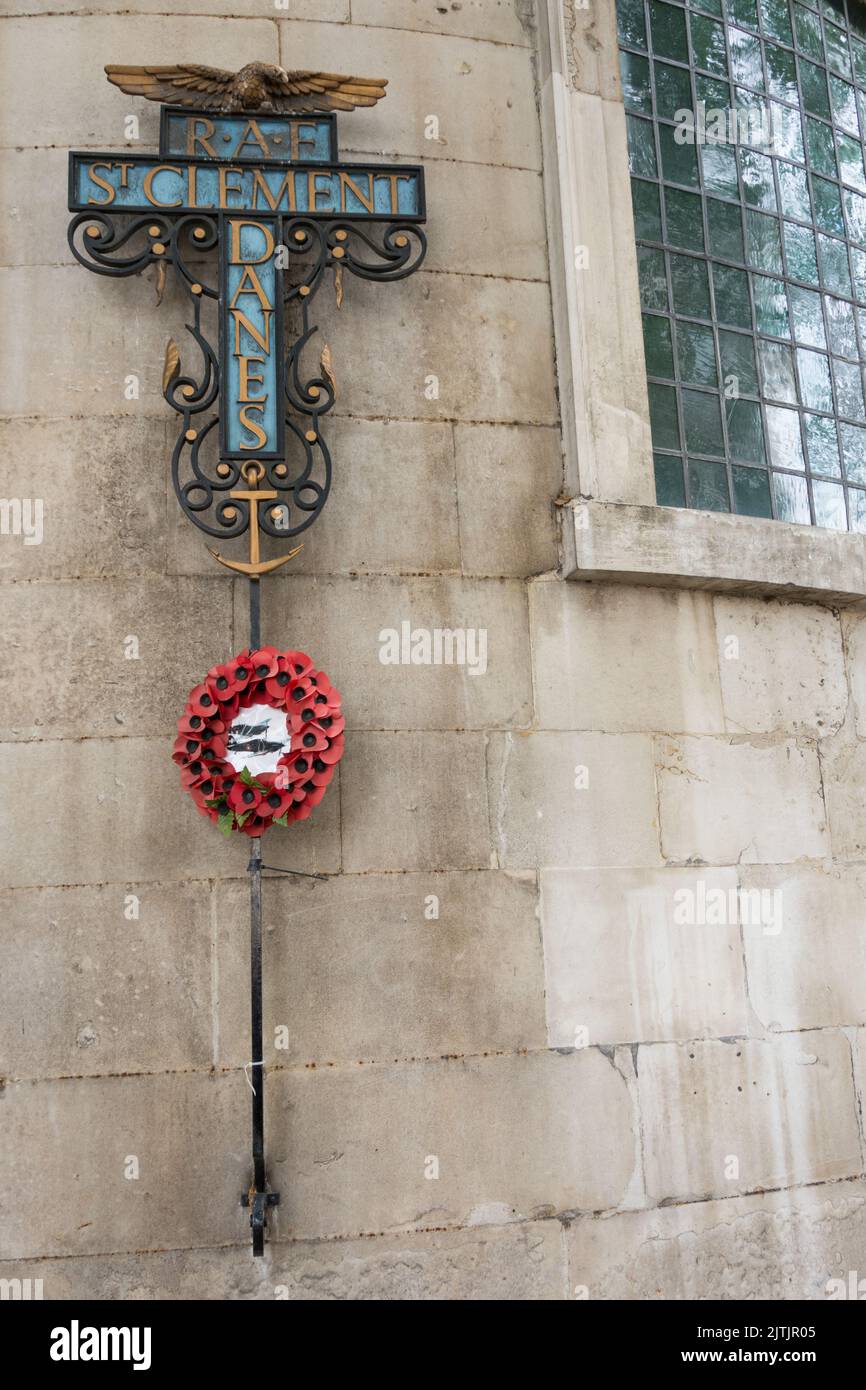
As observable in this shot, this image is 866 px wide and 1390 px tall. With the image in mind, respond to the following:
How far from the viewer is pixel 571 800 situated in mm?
6281

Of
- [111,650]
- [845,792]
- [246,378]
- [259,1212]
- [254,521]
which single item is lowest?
[259,1212]

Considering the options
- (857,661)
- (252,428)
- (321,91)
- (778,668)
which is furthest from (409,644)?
(321,91)

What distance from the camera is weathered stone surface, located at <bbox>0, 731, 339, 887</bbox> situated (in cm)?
588

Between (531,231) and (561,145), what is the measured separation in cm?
51

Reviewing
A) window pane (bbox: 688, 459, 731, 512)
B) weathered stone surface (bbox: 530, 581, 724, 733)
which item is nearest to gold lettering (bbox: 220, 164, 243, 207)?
weathered stone surface (bbox: 530, 581, 724, 733)

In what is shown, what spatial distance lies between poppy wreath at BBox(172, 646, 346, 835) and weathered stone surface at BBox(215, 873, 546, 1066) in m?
0.48

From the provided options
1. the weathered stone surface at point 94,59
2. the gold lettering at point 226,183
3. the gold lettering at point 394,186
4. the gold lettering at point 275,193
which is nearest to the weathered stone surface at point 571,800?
the gold lettering at point 394,186

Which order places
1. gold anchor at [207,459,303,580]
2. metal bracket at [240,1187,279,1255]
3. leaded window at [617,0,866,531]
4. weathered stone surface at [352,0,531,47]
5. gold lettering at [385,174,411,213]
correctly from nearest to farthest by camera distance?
metal bracket at [240,1187,279,1255], gold anchor at [207,459,303,580], gold lettering at [385,174,411,213], weathered stone surface at [352,0,531,47], leaded window at [617,0,866,531]

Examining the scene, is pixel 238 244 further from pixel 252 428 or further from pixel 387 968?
pixel 387 968

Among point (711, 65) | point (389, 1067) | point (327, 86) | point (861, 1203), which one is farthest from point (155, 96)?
point (861, 1203)

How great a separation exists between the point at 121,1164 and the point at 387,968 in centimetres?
158

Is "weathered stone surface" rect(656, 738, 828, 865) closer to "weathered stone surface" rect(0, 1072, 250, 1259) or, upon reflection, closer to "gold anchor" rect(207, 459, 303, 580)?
"gold anchor" rect(207, 459, 303, 580)

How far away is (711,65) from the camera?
7.63 metres

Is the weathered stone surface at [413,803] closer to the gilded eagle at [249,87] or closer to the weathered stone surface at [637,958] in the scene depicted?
the weathered stone surface at [637,958]
